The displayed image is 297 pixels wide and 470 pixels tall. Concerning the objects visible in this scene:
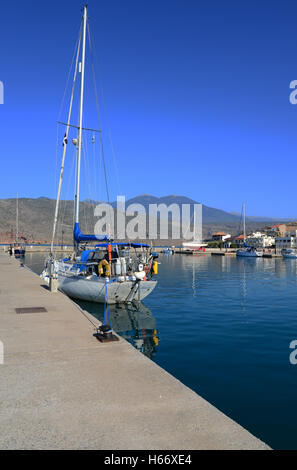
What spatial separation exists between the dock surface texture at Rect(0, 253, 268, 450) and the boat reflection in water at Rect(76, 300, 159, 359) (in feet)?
15.5

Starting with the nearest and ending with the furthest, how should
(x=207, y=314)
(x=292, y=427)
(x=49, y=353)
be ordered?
(x=292, y=427), (x=49, y=353), (x=207, y=314)

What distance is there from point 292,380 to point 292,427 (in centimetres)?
291

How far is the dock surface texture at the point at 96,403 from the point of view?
4.68 m

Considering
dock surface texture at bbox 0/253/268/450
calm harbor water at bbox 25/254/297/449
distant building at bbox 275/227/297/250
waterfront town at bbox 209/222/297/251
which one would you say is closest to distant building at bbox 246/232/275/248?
waterfront town at bbox 209/222/297/251

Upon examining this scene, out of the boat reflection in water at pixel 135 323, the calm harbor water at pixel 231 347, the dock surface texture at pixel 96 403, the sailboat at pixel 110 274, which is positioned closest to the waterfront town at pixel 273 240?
the calm harbor water at pixel 231 347

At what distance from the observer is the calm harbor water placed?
840 cm

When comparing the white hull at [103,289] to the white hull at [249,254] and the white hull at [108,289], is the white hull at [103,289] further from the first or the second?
the white hull at [249,254]

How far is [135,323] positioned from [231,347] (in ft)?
18.5

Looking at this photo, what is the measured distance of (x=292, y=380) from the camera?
10.3 metres

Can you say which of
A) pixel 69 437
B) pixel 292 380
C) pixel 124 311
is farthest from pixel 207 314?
pixel 69 437

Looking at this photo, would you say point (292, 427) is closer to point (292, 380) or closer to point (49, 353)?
point (292, 380)

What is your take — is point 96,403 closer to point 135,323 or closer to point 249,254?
point 135,323

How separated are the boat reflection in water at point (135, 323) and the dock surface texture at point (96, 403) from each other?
4721 millimetres
